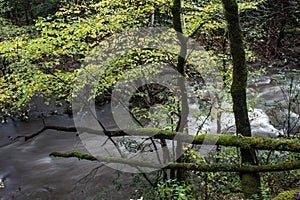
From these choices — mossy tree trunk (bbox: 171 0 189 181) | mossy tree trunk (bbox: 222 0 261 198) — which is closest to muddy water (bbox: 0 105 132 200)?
mossy tree trunk (bbox: 171 0 189 181)

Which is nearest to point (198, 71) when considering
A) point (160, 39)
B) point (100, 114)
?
point (160, 39)

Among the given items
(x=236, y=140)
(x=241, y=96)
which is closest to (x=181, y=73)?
(x=241, y=96)

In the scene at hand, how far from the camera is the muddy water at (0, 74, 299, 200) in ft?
26.6

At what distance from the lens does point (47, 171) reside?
30.9ft

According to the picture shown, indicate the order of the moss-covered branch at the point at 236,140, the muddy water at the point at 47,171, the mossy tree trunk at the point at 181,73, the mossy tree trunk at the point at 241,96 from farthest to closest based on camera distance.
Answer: the muddy water at the point at 47,171 < the mossy tree trunk at the point at 181,73 < the mossy tree trunk at the point at 241,96 < the moss-covered branch at the point at 236,140

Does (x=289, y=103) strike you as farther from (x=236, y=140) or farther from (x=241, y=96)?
(x=236, y=140)

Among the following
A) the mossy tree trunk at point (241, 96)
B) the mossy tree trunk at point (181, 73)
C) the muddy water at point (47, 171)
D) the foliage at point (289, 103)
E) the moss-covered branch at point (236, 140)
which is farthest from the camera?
the muddy water at point (47, 171)

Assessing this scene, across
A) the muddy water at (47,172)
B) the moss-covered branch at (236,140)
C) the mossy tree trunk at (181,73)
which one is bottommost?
the muddy water at (47,172)

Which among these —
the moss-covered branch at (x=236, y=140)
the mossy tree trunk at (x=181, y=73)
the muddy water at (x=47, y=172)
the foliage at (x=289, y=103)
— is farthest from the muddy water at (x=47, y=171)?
the moss-covered branch at (x=236, y=140)

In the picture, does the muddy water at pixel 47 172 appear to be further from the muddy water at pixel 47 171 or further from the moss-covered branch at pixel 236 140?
the moss-covered branch at pixel 236 140

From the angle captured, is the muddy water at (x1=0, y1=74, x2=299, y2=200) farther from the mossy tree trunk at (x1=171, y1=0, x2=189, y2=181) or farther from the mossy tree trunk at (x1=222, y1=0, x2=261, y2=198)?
the mossy tree trunk at (x1=222, y1=0, x2=261, y2=198)

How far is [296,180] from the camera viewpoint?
16.7ft

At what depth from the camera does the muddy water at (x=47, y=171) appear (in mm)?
8094

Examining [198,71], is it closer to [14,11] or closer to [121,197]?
[121,197]
